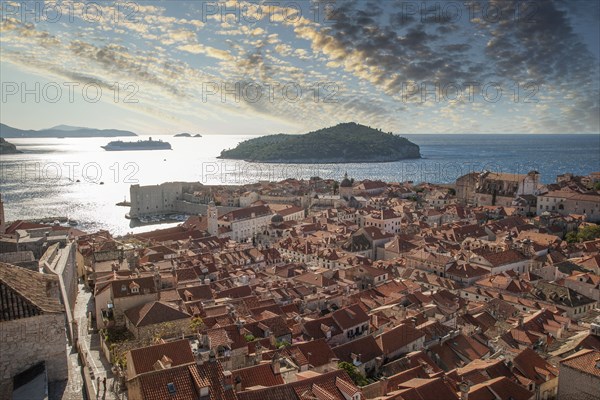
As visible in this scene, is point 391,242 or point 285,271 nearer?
point 285,271

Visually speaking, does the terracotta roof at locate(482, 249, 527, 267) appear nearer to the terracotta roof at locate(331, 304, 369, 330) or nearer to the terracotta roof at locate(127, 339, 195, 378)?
the terracotta roof at locate(331, 304, 369, 330)

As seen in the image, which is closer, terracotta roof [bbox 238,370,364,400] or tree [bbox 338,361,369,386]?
terracotta roof [bbox 238,370,364,400]

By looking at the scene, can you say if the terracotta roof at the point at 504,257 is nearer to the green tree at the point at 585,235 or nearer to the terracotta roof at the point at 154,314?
the green tree at the point at 585,235

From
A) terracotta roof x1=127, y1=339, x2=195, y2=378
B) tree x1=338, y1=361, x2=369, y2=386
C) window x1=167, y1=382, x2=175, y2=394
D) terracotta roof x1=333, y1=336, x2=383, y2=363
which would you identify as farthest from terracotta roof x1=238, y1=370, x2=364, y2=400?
terracotta roof x1=333, y1=336, x2=383, y2=363

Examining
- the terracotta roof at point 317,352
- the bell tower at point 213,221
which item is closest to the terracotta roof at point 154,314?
the terracotta roof at point 317,352

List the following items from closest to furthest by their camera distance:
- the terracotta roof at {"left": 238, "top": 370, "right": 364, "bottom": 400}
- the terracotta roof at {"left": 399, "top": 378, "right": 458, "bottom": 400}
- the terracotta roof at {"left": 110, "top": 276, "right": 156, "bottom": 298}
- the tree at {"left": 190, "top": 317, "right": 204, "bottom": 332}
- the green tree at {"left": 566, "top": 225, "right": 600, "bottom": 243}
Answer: the terracotta roof at {"left": 238, "top": 370, "right": 364, "bottom": 400}
the terracotta roof at {"left": 399, "top": 378, "right": 458, "bottom": 400}
the tree at {"left": 190, "top": 317, "right": 204, "bottom": 332}
the terracotta roof at {"left": 110, "top": 276, "right": 156, "bottom": 298}
the green tree at {"left": 566, "top": 225, "right": 600, "bottom": 243}

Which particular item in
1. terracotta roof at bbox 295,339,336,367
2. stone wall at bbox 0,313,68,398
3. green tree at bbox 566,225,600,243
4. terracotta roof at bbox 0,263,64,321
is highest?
terracotta roof at bbox 0,263,64,321

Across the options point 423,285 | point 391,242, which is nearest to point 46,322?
point 423,285

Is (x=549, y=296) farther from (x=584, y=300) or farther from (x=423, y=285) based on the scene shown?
(x=423, y=285)
